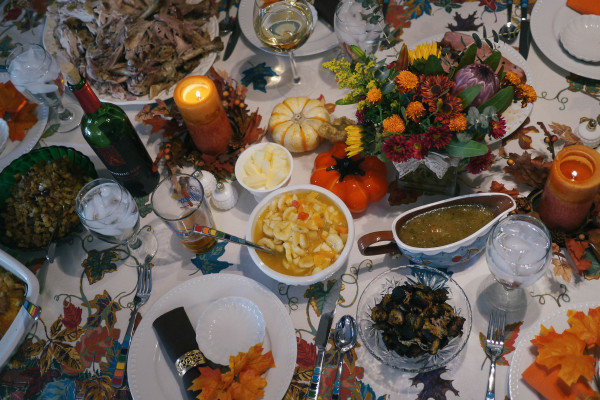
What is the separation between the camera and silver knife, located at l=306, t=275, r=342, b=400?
1.19 m

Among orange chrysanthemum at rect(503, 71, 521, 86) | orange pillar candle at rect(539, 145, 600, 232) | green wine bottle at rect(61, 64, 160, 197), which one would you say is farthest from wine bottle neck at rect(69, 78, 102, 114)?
orange pillar candle at rect(539, 145, 600, 232)

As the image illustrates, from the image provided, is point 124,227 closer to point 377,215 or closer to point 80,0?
point 377,215

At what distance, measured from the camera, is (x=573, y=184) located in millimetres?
1199

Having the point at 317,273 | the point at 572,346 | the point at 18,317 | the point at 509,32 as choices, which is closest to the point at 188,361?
the point at 317,273

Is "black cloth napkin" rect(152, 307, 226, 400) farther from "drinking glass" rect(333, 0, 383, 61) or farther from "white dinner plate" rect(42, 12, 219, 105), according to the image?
"drinking glass" rect(333, 0, 383, 61)

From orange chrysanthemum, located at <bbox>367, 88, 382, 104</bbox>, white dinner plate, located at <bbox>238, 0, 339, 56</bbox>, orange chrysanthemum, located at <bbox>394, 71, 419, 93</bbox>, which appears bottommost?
white dinner plate, located at <bbox>238, 0, 339, 56</bbox>

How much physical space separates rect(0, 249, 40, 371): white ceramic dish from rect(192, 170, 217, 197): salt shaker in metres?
0.52

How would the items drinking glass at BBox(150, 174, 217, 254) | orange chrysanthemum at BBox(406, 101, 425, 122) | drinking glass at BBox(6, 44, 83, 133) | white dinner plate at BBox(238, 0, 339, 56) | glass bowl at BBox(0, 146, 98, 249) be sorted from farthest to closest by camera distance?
white dinner plate at BBox(238, 0, 339, 56), drinking glass at BBox(6, 44, 83, 133), glass bowl at BBox(0, 146, 98, 249), drinking glass at BBox(150, 174, 217, 254), orange chrysanthemum at BBox(406, 101, 425, 122)

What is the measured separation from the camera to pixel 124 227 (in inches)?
54.3

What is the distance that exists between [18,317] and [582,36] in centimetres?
179

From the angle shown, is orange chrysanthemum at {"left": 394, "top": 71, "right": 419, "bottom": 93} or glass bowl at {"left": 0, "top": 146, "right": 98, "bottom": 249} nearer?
orange chrysanthemum at {"left": 394, "top": 71, "right": 419, "bottom": 93}

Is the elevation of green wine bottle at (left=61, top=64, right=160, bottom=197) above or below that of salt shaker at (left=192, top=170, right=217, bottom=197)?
above

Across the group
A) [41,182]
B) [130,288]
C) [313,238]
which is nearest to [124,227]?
[130,288]

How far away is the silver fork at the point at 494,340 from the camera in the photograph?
1.17 m
